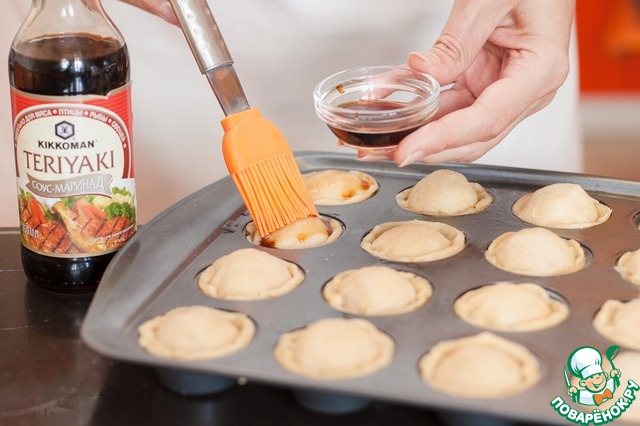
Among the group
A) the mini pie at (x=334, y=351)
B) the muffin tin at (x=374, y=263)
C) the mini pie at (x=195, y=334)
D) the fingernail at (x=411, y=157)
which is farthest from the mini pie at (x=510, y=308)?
the mini pie at (x=195, y=334)

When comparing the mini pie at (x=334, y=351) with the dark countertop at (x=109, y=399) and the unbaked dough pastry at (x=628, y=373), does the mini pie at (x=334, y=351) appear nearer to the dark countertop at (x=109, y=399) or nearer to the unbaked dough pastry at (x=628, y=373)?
the dark countertop at (x=109, y=399)

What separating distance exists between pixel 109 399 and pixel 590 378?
1025 millimetres

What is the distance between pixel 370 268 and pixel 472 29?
88 centimetres

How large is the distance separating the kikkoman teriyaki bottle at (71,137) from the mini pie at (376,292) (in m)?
0.60

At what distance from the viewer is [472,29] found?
107 inches

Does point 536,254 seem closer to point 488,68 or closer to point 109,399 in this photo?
point 488,68

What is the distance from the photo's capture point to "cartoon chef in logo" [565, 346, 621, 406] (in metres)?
1.83

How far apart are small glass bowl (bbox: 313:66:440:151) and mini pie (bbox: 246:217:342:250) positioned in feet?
0.83

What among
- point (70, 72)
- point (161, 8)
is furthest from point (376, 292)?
point (161, 8)

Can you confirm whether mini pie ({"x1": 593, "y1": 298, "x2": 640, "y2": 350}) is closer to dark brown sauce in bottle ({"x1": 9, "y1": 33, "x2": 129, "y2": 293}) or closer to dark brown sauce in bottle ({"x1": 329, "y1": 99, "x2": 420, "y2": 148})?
dark brown sauce in bottle ({"x1": 329, "y1": 99, "x2": 420, "y2": 148})

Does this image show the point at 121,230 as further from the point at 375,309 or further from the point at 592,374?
the point at 592,374

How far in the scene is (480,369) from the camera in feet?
6.07

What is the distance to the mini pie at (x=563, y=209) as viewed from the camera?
8.64 ft

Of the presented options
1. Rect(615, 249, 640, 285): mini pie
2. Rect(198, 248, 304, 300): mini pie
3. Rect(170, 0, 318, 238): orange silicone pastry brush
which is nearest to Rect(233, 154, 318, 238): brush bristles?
Rect(170, 0, 318, 238): orange silicone pastry brush
